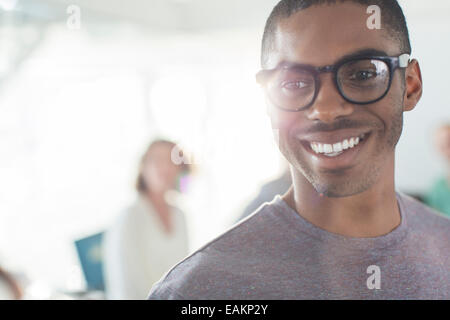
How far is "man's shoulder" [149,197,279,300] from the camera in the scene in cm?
50

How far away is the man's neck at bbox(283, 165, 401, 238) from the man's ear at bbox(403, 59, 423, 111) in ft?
0.30

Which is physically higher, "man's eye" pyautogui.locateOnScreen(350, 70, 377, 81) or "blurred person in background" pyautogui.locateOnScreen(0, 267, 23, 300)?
"man's eye" pyautogui.locateOnScreen(350, 70, 377, 81)

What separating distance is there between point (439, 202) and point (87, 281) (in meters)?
0.96

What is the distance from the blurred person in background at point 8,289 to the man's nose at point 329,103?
0.47m

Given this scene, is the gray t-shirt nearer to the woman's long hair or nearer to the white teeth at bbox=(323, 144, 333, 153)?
the white teeth at bbox=(323, 144, 333, 153)

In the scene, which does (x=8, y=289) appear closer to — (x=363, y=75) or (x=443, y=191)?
(x=363, y=75)

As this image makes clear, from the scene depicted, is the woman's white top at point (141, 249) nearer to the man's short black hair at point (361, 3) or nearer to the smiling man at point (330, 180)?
the smiling man at point (330, 180)

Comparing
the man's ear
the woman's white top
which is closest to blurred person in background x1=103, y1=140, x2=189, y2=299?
the woman's white top

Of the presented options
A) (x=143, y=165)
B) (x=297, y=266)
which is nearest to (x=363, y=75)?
(x=297, y=266)

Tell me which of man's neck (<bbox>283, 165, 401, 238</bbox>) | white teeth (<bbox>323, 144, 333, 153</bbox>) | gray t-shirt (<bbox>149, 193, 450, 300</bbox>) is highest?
white teeth (<bbox>323, 144, 333, 153</bbox>)

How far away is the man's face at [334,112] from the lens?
1.54ft

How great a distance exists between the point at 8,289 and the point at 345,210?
19.1 inches
